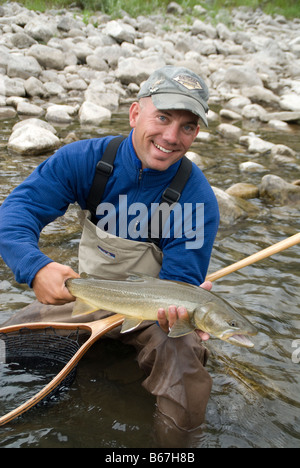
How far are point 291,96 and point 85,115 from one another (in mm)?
8199

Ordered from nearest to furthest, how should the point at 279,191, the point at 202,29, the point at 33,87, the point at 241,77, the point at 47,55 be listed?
the point at 279,191 < the point at 33,87 < the point at 47,55 < the point at 241,77 < the point at 202,29

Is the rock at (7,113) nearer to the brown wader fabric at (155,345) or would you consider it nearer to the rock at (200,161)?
the rock at (200,161)

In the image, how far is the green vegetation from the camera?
22844 millimetres

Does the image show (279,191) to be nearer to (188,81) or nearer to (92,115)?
(188,81)

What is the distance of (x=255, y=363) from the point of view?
12.7 feet

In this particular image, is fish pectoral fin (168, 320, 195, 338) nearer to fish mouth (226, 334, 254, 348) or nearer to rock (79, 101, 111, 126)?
fish mouth (226, 334, 254, 348)

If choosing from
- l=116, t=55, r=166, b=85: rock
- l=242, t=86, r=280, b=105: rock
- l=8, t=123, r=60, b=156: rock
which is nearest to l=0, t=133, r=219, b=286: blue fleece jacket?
l=8, t=123, r=60, b=156: rock

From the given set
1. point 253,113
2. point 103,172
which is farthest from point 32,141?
point 253,113

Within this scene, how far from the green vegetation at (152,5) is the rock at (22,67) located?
9.03m

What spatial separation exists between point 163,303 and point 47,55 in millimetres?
14266

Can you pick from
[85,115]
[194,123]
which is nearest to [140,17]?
[85,115]

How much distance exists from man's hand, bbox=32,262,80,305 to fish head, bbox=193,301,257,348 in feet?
2.76

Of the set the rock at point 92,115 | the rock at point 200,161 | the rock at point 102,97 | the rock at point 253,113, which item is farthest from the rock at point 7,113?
the rock at point 253,113

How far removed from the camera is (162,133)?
3.12 metres
